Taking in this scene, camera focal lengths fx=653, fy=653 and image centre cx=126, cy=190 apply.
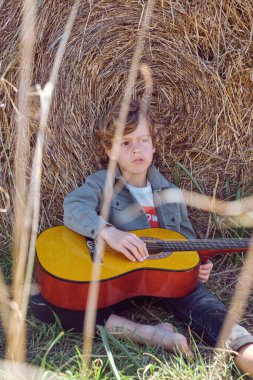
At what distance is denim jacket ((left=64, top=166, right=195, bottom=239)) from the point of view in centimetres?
222

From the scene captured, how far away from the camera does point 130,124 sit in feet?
7.84

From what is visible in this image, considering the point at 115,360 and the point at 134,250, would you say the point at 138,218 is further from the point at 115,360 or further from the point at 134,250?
the point at 115,360

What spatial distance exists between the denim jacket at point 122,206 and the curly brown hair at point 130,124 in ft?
0.41

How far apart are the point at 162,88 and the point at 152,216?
1.95 feet

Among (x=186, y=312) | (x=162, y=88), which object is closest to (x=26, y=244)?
(x=186, y=312)

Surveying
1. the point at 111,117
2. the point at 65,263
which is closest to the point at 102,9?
the point at 111,117

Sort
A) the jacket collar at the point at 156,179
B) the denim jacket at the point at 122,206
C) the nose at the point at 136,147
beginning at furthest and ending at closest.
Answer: the jacket collar at the point at 156,179 < the nose at the point at 136,147 < the denim jacket at the point at 122,206

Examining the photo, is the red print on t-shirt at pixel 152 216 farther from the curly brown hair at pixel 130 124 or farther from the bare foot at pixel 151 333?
the bare foot at pixel 151 333

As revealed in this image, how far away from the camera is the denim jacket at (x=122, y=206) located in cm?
222

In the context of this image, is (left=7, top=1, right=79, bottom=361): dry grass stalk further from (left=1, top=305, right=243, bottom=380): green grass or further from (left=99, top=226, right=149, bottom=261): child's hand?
(left=99, top=226, right=149, bottom=261): child's hand

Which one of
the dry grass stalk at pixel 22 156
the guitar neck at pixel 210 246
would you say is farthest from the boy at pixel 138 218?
the dry grass stalk at pixel 22 156

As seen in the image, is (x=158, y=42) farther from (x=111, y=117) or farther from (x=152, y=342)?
(x=152, y=342)

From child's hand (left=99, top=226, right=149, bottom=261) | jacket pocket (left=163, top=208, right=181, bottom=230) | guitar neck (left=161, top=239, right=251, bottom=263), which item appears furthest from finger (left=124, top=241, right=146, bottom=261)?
jacket pocket (left=163, top=208, right=181, bottom=230)

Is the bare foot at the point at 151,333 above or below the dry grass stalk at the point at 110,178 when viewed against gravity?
below
